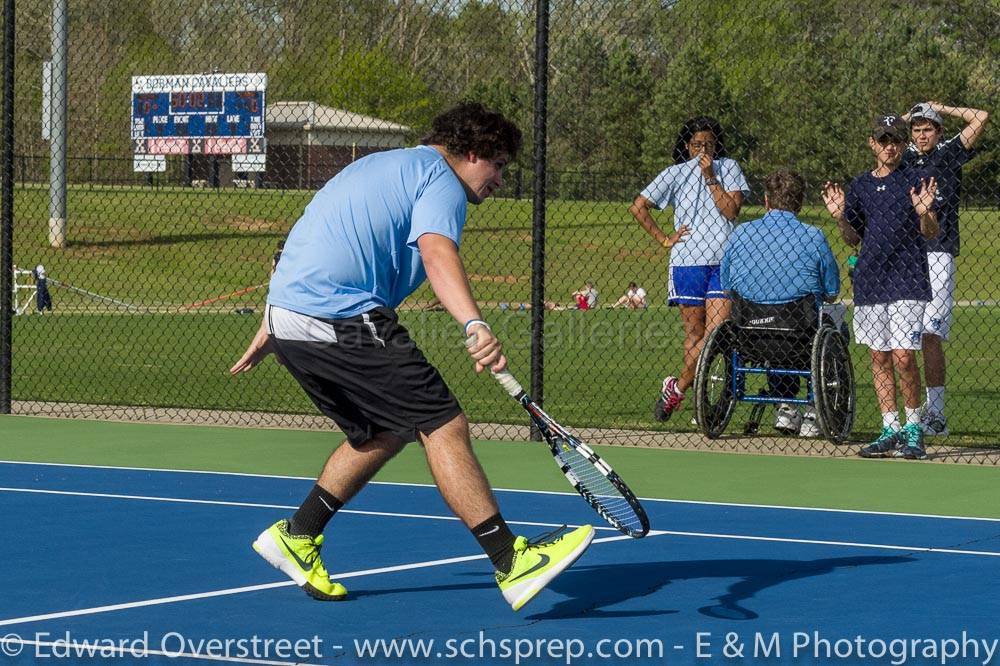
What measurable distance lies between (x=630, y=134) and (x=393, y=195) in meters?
25.8

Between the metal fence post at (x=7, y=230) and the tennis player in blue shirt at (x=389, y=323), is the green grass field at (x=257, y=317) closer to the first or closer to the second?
the metal fence post at (x=7, y=230)

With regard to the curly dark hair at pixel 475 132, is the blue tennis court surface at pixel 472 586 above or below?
below

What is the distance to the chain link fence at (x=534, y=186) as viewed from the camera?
34.6ft

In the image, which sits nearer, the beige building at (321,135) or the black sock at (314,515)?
the black sock at (314,515)

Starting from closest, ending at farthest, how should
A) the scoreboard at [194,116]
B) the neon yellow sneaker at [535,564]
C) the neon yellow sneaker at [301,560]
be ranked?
the neon yellow sneaker at [535,564] < the neon yellow sneaker at [301,560] < the scoreboard at [194,116]

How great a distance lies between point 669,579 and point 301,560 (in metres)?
1.29

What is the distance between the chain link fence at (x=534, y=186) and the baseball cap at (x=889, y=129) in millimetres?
76

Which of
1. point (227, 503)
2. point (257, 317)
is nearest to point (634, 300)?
point (257, 317)

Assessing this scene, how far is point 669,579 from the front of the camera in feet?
19.5

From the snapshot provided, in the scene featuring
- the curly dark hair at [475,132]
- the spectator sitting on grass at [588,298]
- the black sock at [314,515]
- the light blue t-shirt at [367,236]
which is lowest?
the spectator sitting on grass at [588,298]

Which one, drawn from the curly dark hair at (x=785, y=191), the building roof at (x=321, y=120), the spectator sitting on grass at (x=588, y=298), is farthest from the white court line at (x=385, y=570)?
the building roof at (x=321, y=120)

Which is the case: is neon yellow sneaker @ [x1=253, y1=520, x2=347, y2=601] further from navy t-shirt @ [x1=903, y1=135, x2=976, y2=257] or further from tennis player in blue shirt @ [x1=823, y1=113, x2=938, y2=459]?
navy t-shirt @ [x1=903, y1=135, x2=976, y2=257]

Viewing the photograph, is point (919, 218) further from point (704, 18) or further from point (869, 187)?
point (704, 18)

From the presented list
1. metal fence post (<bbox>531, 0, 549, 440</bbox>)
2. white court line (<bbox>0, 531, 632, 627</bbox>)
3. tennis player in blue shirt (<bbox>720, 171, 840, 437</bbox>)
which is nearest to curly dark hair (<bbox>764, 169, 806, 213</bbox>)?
tennis player in blue shirt (<bbox>720, 171, 840, 437</bbox>)
